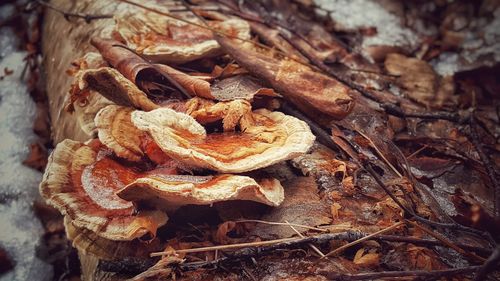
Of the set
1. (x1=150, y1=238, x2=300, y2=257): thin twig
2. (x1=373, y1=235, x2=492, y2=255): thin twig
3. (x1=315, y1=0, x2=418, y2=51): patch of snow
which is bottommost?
(x1=150, y1=238, x2=300, y2=257): thin twig

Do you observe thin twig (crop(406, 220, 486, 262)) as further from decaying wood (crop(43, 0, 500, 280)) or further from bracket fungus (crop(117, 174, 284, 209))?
bracket fungus (crop(117, 174, 284, 209))

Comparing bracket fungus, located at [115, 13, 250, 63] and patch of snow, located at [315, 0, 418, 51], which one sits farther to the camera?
patch of snow, located at [315, 0, 418, 51]

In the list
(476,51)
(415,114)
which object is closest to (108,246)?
(415,114)

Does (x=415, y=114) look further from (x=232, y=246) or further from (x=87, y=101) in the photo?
(x=87, y=101)

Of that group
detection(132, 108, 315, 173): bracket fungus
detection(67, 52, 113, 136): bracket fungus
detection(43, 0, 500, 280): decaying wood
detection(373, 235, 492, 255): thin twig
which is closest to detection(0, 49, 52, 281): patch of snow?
detection(43, 0, 500, 280): decaying wood

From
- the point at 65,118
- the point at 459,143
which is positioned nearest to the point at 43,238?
the point at 65,118

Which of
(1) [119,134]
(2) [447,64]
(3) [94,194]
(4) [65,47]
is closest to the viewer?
(3) [94,194]

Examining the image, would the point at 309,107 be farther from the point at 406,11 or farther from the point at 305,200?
the point at 406,11

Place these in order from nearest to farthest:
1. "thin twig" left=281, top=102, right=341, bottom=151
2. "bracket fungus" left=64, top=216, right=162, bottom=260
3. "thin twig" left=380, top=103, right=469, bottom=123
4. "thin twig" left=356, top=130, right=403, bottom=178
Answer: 1. "bracket fungus" left=64, top=216, right=162, bottom=260
2. "thin twig" left=356, top=130, right=403, bottom=178
3. "thin twig" left=281, top=102, right=341, bottom=151
4. "thin twig" left=380, top=103, right=469, bottom=123
